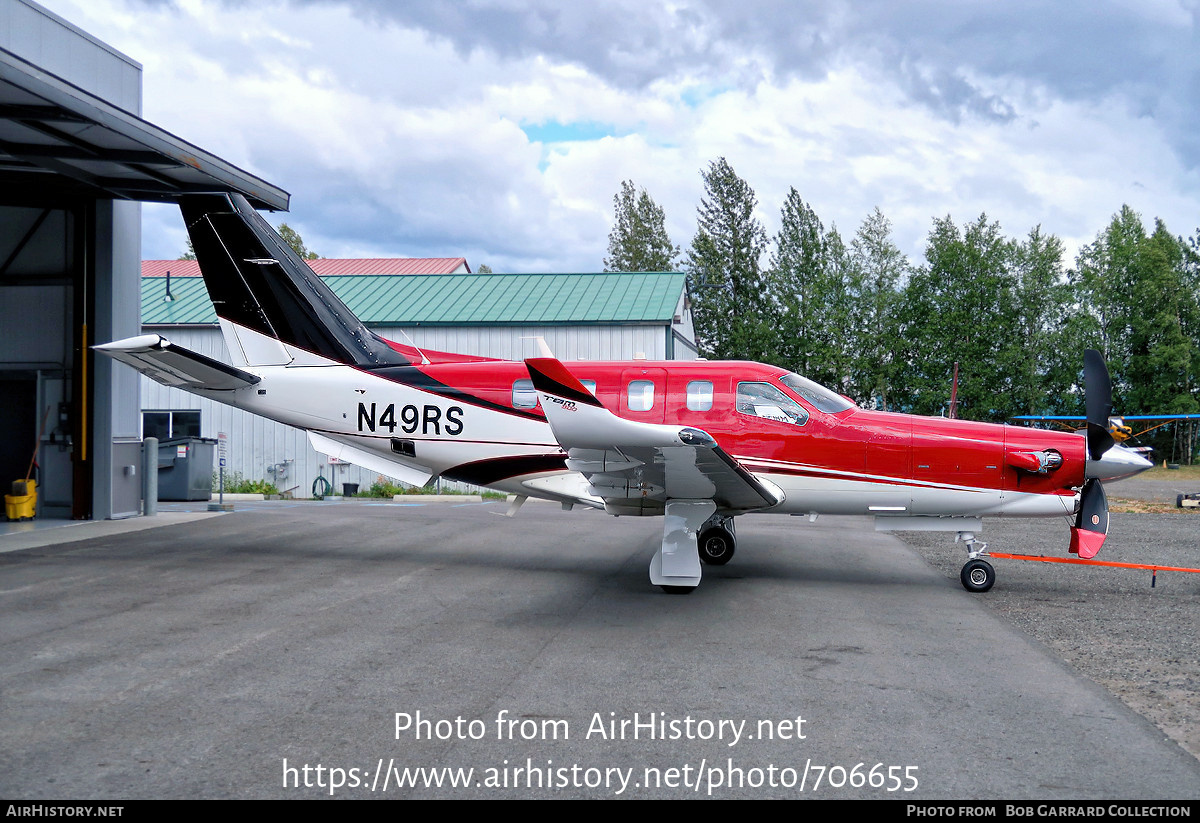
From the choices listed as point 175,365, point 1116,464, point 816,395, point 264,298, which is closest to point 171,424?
point 264,298

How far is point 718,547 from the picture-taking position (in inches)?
424

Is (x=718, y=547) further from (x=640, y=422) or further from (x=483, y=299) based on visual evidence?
(x=483, y=299)

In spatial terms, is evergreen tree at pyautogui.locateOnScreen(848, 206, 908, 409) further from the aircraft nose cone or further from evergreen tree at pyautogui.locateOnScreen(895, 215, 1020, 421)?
the aircraft nose cone

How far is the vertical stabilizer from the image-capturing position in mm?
10961

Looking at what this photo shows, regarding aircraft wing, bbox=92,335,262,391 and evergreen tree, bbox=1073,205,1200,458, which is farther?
evergreen tree, bbox=1073,205,1200,458

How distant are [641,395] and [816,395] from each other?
205cm

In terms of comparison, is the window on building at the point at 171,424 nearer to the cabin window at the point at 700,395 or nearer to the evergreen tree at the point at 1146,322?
the cabin window at the point at 700,395

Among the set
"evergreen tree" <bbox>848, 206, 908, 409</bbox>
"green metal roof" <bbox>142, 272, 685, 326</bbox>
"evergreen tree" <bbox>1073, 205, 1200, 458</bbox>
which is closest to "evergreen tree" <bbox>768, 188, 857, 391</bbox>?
"evergreen tree" <bbox>848, 206, 908, 409</bbox>

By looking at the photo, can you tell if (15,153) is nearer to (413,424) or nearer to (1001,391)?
(413,424)

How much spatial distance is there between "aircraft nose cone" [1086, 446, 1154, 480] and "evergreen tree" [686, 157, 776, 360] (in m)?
37.5
